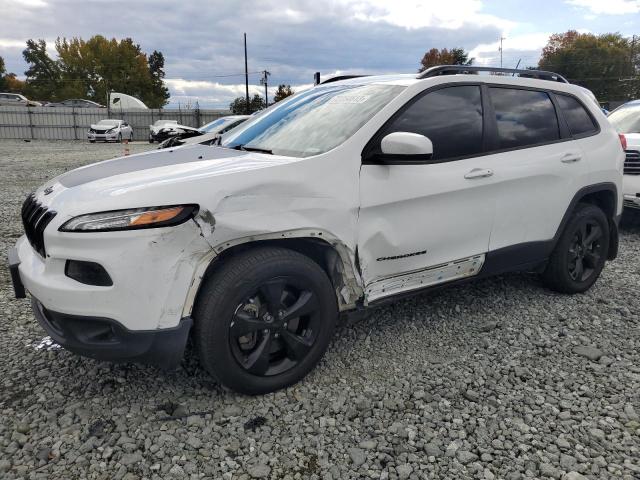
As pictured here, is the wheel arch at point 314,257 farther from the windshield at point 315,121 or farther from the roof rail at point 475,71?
the roof rail at point 475,71

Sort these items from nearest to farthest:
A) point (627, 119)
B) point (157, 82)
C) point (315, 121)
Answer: point (315, 121)
point (627, 119)
point (157, 82)

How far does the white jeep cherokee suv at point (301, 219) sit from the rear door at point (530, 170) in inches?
0.5

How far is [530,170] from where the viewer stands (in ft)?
11.5

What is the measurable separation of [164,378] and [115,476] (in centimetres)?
78

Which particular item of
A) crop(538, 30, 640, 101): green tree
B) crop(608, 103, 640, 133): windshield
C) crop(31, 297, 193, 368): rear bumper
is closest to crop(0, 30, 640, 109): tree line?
crop(538, 30, 640, 101): green tree

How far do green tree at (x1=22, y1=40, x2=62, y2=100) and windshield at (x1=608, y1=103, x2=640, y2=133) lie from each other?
224 feet

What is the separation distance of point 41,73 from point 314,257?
73.0 m

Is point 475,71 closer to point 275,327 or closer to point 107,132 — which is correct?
point 275,327

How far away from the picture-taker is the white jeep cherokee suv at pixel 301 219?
225cm

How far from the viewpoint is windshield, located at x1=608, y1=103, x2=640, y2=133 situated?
6.96 metres

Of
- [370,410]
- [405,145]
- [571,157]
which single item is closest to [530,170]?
[571,157]

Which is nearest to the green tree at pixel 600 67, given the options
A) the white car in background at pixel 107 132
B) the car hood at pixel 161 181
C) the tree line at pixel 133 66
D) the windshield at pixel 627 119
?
the tree line at pixel 133 66

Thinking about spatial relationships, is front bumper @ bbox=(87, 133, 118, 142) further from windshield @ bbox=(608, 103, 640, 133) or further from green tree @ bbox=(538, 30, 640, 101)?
green tree @ bbox=(538, 30, 640, 101)

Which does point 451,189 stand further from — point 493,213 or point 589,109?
point 589,109
